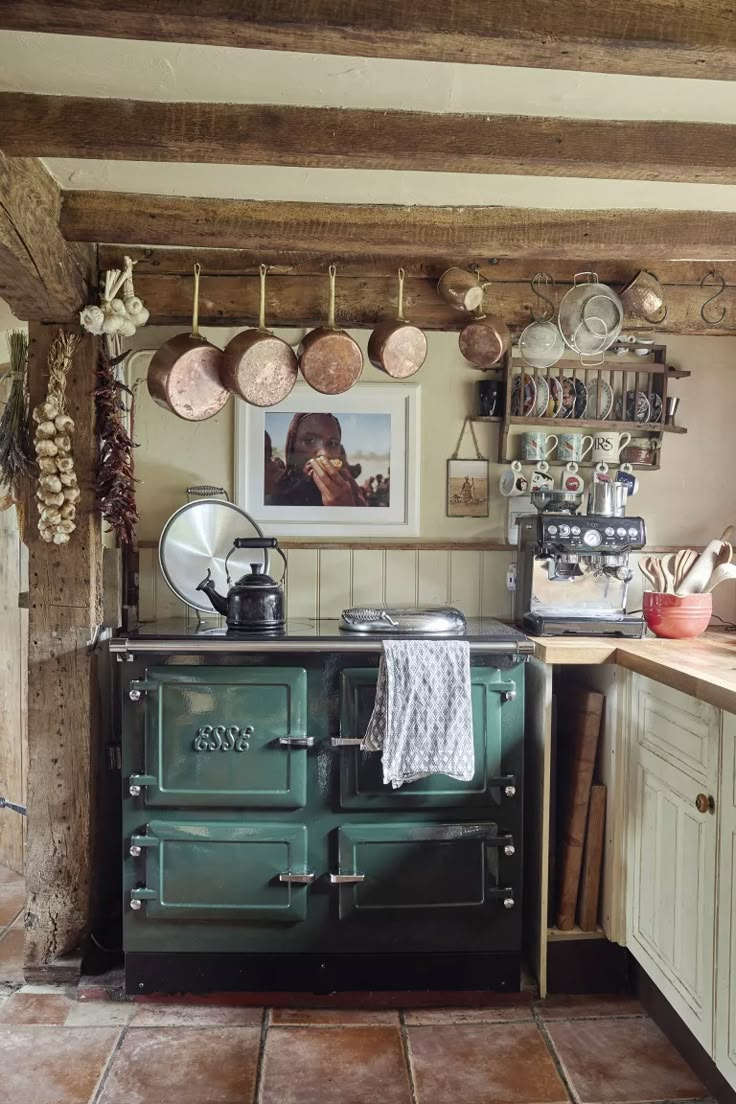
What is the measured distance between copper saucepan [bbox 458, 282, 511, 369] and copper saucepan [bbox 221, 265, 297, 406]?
1.71 feet

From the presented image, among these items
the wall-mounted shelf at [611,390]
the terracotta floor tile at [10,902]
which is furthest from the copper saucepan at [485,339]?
the terracotta floor tile at [10,902]

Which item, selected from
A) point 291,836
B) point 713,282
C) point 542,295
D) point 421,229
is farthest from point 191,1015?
point 713,282

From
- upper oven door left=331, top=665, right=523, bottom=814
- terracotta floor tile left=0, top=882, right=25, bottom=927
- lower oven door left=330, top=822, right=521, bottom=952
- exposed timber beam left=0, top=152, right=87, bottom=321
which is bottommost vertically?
terracotta floor tile left=0, top=882, right=25, bottom=927

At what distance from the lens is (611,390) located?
10.1ft

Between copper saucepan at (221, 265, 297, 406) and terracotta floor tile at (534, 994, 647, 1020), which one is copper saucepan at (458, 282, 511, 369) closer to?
copper saucepan at (221, 265, 297, 406)

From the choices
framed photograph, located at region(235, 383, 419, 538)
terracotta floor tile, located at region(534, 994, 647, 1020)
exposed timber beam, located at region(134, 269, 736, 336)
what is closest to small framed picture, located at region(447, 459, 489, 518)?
framed photograph, located at region(235, 383, 419, 538)

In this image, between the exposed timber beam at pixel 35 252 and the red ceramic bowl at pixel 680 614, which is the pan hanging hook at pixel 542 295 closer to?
the red ceramic bowl at pixel 680 614

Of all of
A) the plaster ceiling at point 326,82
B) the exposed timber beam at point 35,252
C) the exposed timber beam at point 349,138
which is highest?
the plaster ceiling at point 326,82

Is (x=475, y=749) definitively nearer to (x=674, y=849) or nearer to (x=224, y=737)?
(x=674, y=849)

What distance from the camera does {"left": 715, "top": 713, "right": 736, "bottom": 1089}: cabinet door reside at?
69.4 inches

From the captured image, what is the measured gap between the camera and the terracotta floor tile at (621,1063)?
6.58ft

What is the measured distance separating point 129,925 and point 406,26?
2.25 metres

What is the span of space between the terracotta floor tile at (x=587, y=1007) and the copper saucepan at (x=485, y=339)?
6.10 ft

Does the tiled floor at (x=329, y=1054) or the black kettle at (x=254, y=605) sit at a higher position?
the black kettle at (x=254, y=605)
